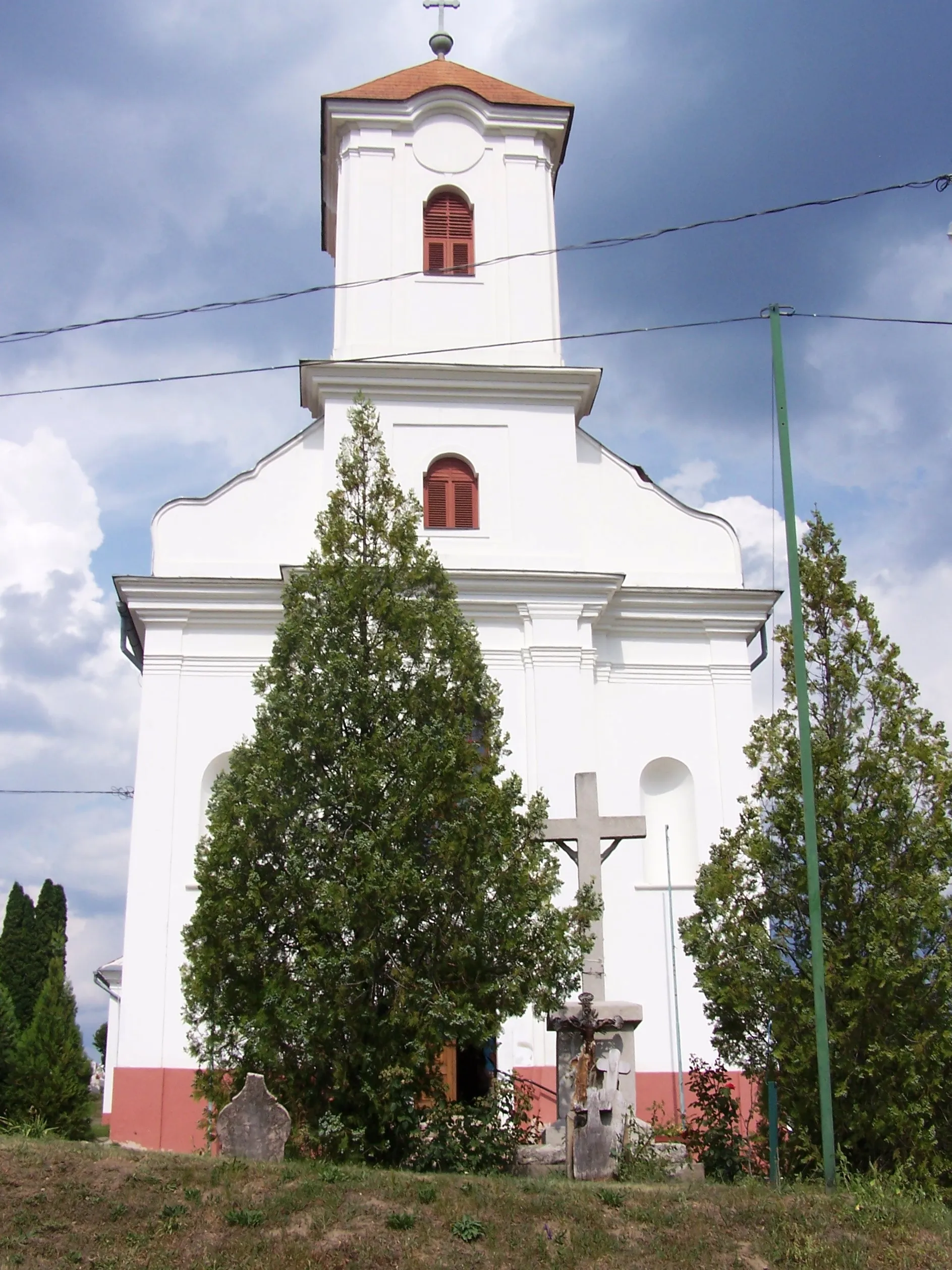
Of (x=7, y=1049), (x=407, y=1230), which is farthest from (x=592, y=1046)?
(x=7, y=1049)

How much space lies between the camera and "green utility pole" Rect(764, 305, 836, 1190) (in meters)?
11.2

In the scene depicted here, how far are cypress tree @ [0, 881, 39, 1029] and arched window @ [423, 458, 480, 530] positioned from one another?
11.8 meters

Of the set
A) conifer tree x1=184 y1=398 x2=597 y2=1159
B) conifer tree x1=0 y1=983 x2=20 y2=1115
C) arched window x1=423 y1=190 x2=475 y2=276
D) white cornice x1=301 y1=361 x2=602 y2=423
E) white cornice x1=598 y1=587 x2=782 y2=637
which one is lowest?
conifer tree x1=0 y1=983 x2=20 y2=1115

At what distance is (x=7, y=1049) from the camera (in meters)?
14.7

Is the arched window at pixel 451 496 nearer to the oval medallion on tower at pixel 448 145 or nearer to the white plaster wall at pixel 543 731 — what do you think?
the white plaster wall at pixel 543 731

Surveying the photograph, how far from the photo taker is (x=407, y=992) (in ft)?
38.0

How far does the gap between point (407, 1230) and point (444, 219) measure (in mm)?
17314

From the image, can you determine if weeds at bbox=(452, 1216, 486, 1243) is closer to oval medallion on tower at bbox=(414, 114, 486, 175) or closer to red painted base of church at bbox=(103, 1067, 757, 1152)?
red painted base of church at bbox=(103, 1067, 757, 1152)

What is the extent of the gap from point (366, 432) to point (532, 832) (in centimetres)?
502

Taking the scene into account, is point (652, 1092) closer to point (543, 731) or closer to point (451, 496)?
point (543, 731)

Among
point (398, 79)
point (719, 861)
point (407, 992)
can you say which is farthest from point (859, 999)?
point (398, 79)

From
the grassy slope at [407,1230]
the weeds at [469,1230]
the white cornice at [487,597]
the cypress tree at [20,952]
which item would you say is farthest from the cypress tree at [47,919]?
the weeds at [469,1230]

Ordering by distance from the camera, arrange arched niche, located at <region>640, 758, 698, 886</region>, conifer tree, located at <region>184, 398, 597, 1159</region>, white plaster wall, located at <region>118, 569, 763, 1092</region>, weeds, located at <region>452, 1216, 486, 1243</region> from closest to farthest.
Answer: weeds, located at <region>452, 1216, 486, 1243</region> → conifer tree, located at <region>184, 398, 597, 1159</region> → white plaster wall, located at <region>118, 569, 763, 1092</region> → arched niche, located at <region>640, 758, 698, 886</region>

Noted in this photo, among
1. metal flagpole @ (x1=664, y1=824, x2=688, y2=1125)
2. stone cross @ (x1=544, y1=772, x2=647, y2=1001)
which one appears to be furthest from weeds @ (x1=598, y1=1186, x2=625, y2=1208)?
metal flagpole @ (x1=664, y1=824, x2=688, y2=1125)
